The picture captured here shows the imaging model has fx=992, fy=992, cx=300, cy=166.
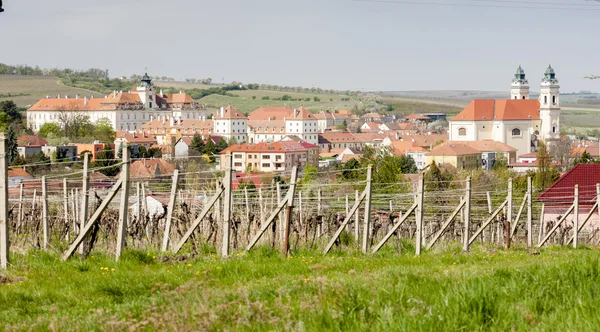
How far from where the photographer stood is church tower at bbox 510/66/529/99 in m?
153

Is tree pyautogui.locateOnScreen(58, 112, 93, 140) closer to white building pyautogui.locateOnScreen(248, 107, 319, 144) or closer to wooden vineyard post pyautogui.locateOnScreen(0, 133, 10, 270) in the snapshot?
white building pyautogui.locateOnScreen(248, 107, 319, 144)

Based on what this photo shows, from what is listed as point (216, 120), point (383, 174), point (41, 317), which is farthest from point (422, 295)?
point (216, 120)

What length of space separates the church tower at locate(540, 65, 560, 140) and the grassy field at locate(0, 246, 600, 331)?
12998 cm

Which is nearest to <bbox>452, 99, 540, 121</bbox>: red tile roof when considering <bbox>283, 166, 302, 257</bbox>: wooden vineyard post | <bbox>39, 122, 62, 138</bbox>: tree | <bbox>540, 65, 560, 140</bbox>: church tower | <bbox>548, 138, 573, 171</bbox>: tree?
<bbox>540, 65, 560, 140</bbox>: church tower

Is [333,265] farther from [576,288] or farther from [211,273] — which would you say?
[576,288]

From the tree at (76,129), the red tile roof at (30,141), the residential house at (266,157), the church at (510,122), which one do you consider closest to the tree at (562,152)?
the church at (510,122)

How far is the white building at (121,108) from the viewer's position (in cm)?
17525

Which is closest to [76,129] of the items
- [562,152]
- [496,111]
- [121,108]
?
[496,111]

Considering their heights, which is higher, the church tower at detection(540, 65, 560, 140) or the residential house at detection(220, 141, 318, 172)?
the church tower at detection(540, 65, 560, 140)

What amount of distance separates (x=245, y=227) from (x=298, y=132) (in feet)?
520

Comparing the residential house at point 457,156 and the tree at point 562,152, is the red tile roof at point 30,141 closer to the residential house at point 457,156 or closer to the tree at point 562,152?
the residential house at point 457,156

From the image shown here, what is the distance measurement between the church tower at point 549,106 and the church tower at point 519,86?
829 centimetres

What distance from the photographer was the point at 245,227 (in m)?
15.0

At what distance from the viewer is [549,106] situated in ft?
456
